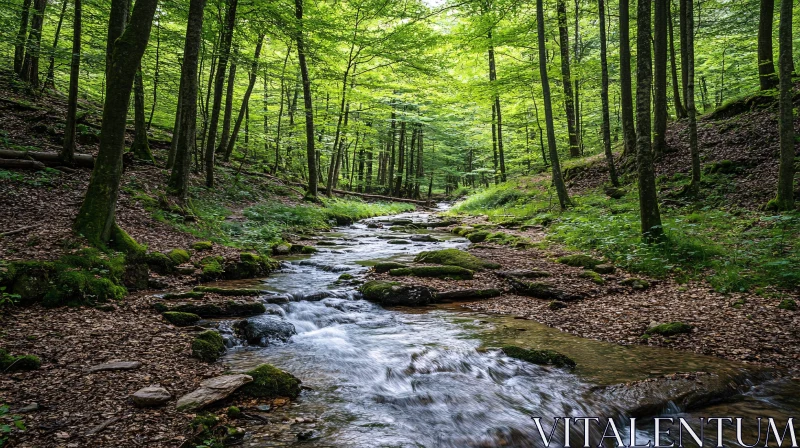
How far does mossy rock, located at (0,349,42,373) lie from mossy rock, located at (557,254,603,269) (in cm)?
894

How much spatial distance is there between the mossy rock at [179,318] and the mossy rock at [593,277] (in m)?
6.99

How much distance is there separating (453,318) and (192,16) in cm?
1027

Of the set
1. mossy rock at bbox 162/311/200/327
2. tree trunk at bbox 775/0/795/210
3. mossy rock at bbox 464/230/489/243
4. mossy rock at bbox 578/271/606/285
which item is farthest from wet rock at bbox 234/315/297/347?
tree trunk at bbox 775/0/795/210

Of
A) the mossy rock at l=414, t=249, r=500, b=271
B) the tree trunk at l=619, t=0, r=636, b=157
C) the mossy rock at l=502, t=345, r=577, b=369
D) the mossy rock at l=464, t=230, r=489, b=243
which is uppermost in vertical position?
the tree trunk at l=619, t=0, r=636, b=157

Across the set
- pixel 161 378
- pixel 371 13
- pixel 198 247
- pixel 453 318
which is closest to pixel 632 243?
pixel 453 318

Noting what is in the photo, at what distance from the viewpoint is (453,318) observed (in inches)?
256

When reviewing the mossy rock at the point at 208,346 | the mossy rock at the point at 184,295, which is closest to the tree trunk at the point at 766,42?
the mossy rock at the point at 208,346

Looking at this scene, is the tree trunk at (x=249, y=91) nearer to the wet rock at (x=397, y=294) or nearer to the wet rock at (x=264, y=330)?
the wet rock at (x=397, y=294)

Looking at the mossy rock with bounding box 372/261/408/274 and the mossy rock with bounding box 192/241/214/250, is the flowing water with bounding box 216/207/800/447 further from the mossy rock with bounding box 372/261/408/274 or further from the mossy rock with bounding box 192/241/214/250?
the mossy rock with bounding box 192/241/214/250

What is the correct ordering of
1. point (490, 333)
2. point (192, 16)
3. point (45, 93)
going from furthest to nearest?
point (45, 93)
point (192, 16)
point (490, 333)

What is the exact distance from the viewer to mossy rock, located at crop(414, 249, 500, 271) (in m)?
9.14

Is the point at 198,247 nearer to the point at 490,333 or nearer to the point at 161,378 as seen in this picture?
the point at 161,378

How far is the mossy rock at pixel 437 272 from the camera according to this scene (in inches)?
339

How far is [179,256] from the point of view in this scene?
7.96 meters
